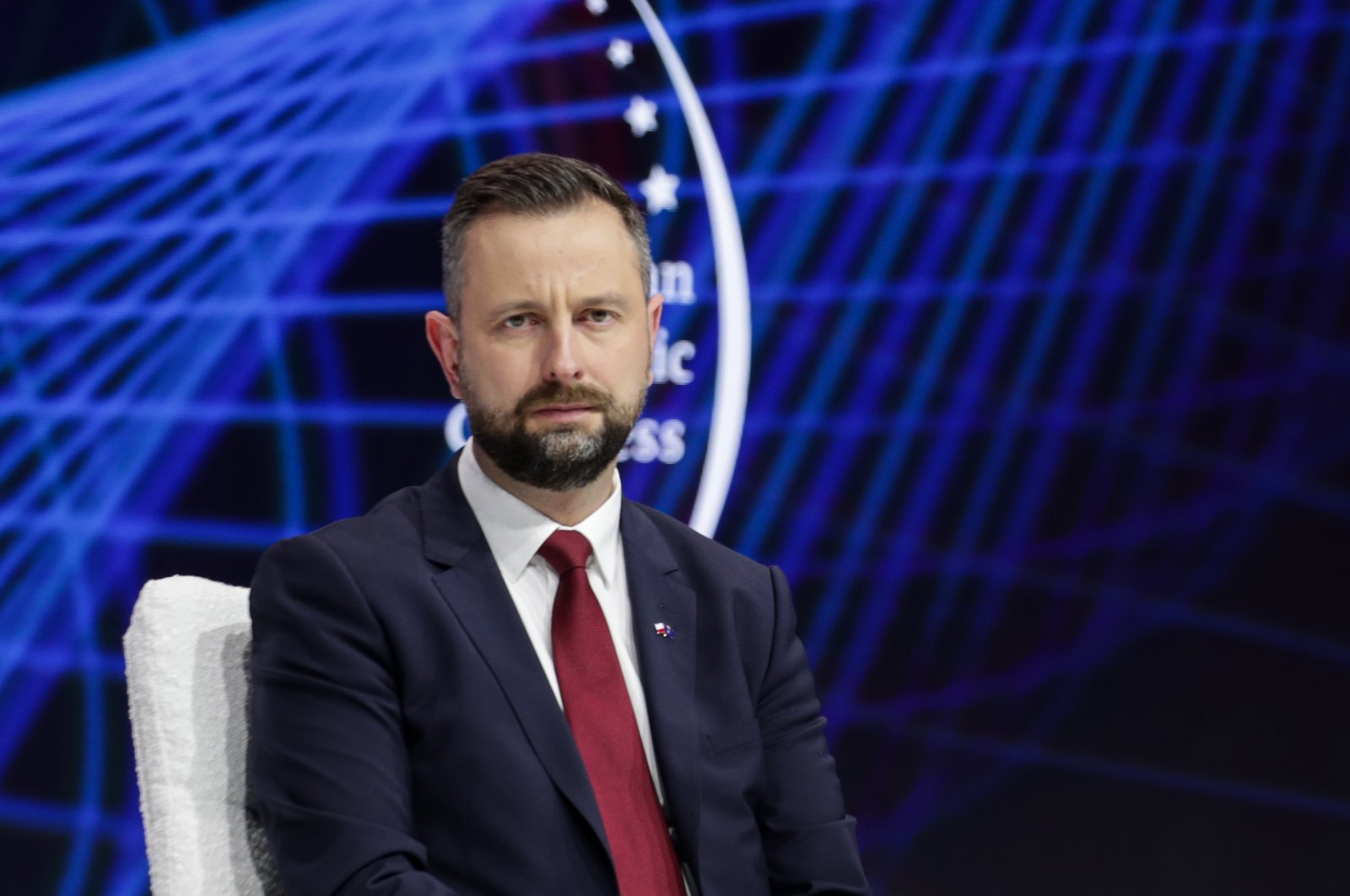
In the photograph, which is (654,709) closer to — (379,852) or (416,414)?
(379,852)

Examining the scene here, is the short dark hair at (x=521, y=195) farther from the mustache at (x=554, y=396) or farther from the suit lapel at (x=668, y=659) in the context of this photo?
the suit lapel at (x=668, y=659)

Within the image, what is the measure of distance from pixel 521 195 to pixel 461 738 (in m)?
0.65

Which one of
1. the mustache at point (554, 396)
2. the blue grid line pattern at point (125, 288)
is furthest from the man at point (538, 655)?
the blue grid line pattern at point (125, 288)

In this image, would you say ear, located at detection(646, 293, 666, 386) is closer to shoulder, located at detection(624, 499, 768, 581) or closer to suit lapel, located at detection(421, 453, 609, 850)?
shoulder, located at detection(624, 499, 768, 581)

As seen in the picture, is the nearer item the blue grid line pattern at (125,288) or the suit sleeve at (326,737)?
the suit sleeve at (326,737)

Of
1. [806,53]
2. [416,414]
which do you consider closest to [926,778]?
[416,414]

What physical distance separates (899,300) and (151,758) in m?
2.68

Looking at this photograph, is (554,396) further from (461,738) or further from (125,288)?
(125,288)

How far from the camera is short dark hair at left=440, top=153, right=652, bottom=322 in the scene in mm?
1755

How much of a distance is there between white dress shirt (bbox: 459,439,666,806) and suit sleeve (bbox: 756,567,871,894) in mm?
179

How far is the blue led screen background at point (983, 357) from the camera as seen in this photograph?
11.5ft

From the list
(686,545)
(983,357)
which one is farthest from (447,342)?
(983,357)

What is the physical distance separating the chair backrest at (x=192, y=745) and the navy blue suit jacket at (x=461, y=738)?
1.3 inches

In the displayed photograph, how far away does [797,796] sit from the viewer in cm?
179
